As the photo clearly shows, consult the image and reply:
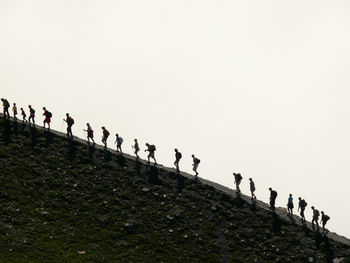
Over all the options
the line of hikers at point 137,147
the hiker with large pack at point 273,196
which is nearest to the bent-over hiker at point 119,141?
the line of hikers at point 137,147

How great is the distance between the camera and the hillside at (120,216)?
4253cm

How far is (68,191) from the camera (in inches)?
2016

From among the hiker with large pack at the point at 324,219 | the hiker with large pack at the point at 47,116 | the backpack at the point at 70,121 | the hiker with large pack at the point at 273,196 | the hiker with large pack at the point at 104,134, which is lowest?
the hiker with large pack at the point at 324,219

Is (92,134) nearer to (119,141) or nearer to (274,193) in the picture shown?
(119,141)

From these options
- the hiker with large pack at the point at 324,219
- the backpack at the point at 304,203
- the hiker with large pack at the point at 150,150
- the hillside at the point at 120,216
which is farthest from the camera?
the hiker with large pack at the point at 150,150

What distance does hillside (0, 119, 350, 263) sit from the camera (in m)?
42.5

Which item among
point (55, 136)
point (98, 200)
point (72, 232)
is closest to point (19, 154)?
point (55, 136)

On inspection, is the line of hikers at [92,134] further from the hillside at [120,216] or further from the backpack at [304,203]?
the backpack at [304,203]

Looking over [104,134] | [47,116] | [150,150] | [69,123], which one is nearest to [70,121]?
[69,123]

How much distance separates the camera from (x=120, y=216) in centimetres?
4872

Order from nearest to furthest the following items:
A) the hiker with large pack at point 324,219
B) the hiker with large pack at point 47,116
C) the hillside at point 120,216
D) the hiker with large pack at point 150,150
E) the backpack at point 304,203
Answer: the hillside at point 120,216 < the hiker with large pack at point 324,219 < the backpack at point 304,203 < the hiker with large pack at point 150,150 < the hiker with large pack at point 47,116

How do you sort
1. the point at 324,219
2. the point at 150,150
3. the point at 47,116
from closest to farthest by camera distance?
the point at 324,219 < the point at 150,150 < the point at 47,116

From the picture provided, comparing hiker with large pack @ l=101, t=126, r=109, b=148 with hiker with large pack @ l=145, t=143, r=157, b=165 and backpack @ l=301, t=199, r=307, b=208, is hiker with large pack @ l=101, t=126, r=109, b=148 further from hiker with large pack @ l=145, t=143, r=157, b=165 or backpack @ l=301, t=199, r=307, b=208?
backpack @ l=301, t=199, r=307, b=208

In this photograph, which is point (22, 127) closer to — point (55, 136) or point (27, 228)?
point (55, 136)
